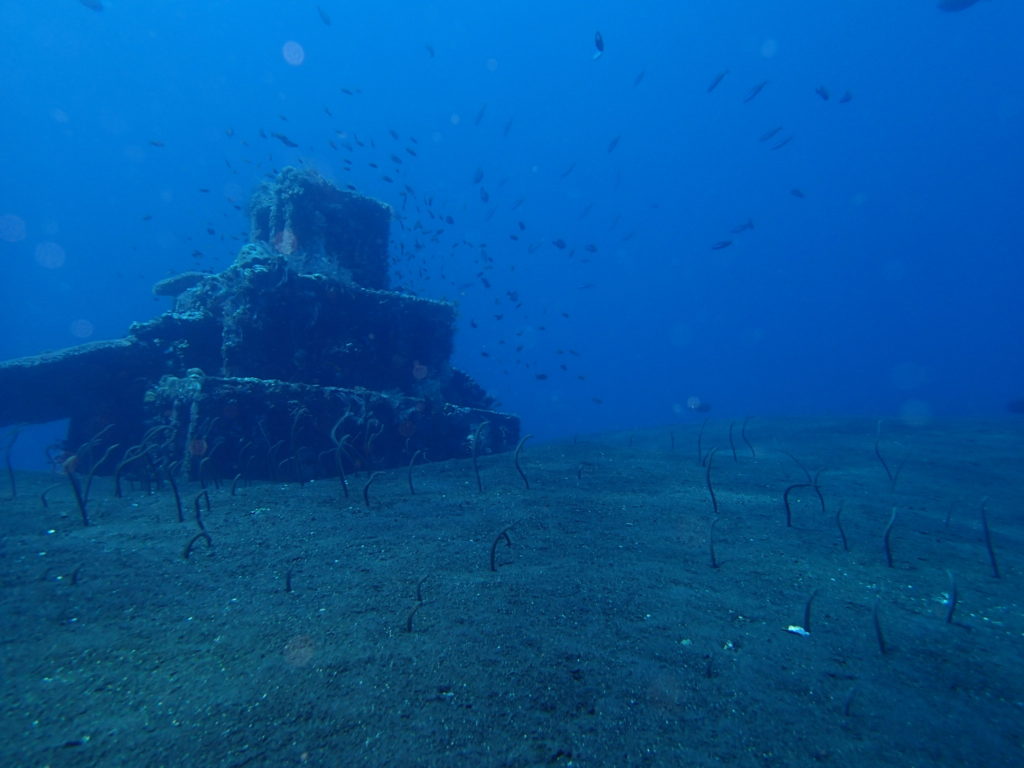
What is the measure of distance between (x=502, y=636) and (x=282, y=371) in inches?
351

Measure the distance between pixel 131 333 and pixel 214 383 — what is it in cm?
535

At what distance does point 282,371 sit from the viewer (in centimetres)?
1052

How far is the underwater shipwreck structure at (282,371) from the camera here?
834 cm

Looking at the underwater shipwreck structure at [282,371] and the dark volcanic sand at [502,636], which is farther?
the underwater shipwreck structure at [282,371]

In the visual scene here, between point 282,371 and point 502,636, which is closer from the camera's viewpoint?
point 502,636

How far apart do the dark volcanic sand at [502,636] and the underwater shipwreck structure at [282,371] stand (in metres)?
2.28

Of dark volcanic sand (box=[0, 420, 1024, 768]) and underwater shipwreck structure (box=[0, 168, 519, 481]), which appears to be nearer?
dark volcanic sand (box=[0, 420, 1024, 768])

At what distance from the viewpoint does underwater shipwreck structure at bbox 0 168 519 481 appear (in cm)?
834

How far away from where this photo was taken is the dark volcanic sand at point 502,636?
8.20ft

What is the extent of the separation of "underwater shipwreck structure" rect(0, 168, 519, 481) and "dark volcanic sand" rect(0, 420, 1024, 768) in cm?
228

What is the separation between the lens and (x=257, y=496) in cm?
644

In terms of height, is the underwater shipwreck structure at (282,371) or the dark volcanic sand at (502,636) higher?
the underwater shipwreck structure at (282,371)

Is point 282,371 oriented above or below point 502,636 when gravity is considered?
above

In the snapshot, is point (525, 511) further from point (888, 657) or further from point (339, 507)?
point (888, 657)
